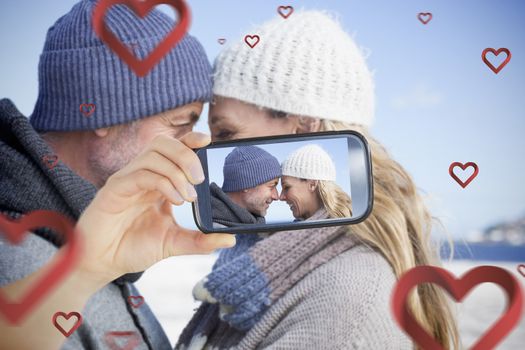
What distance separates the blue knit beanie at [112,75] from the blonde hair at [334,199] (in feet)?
1.48

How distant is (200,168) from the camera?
450 mm

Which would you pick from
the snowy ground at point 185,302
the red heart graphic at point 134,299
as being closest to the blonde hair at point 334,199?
the red heart graphic at point 134,299

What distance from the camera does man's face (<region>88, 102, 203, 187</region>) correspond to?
3.16 ft

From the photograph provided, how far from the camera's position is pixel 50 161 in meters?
0.77

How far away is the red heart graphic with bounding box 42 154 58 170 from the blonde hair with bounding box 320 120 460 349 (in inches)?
14.9

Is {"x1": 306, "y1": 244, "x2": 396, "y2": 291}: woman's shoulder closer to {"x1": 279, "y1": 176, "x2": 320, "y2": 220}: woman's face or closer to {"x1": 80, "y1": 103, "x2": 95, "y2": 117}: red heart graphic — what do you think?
{"x1": 279, "y1": 176, "x2": 320, "y2": 220}: woman's face

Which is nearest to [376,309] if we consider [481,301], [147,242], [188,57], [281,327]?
[281,327]

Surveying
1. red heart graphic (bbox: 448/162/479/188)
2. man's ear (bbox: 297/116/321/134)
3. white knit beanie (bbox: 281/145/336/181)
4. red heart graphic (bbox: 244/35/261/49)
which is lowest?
man's ear (bbox: 297/116/321/134)

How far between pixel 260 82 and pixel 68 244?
67 cm

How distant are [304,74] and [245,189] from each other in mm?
374

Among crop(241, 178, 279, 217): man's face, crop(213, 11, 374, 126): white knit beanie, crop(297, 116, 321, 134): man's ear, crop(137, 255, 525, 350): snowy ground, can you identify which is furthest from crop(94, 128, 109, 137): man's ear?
crop(137, 255, 525, 350): snowy ground

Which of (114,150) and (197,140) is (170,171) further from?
(114,150)

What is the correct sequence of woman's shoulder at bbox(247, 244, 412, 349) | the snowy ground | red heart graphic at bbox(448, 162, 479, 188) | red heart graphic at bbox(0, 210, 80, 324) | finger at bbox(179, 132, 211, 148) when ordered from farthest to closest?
the snowy ground → woman's shoulder at bbox(247, 244, 412, 349) → red heart graphic at bbox(448, 162, 479, 188) → finger at bbox(179, 132, 211, 148) → red heart graphic at bbox(0, 210, 80, 324)

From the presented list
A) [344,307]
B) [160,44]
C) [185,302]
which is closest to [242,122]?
[344,307]
